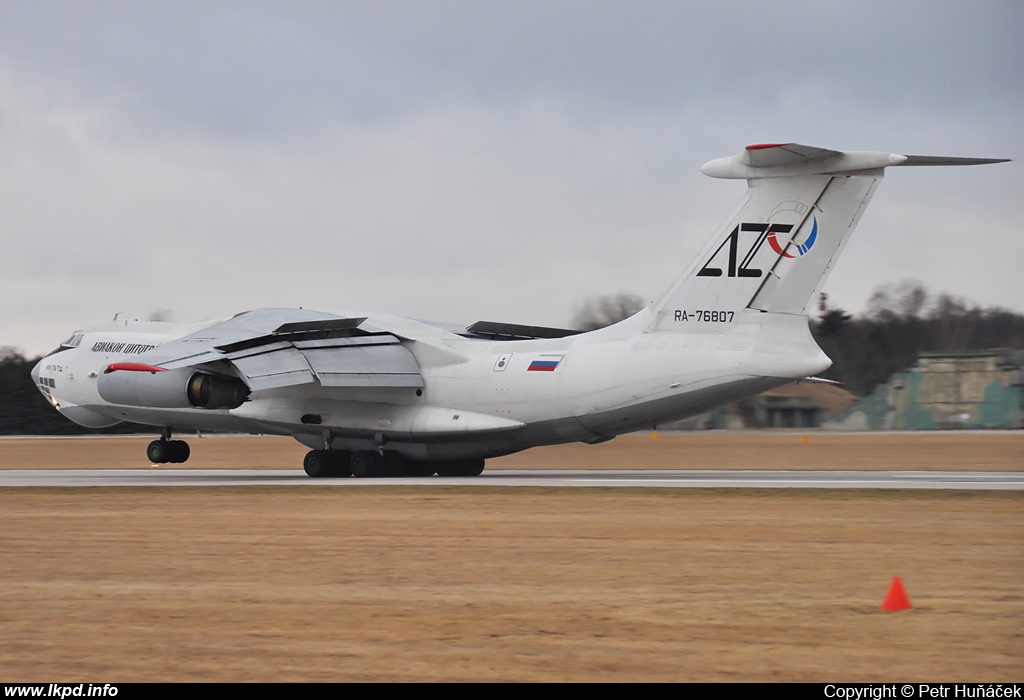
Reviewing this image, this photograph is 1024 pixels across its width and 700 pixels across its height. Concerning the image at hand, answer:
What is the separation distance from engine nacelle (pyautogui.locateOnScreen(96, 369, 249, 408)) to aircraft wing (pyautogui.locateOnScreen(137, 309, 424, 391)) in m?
0.26

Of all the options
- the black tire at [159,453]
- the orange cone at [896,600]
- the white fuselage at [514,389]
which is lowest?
the orange cone at [896,600]

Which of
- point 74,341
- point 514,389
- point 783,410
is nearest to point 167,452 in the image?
point 74,341

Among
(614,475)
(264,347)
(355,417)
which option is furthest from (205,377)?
(614,475)

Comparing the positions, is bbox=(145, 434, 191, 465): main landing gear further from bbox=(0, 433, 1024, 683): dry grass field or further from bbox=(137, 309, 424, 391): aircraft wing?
bbox=(0, 433, 1024, 683): dry grass field

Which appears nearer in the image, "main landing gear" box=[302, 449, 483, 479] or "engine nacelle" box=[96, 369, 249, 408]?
"engine nacelle" box=[96, 369, 249, 408]

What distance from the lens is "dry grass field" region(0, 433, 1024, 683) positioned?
6.39 meters

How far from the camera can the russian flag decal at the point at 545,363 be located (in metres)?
20.9

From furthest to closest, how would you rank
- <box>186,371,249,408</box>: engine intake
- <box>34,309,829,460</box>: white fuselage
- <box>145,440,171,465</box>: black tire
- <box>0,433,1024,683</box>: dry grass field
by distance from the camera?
1. <box>145,440,171,465</box>: black tire
2. <box>186,371,249,408</box>: engine intake
3. <box>34,309,829,460</box>: white fuselage
4. <box>0,433,1024,683</box>: dry grass field

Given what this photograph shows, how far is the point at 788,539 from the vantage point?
11500mm

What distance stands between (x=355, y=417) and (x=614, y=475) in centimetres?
529

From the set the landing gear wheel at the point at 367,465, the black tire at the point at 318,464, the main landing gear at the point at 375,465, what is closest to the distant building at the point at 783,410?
the main landing gear at the point at 375,465

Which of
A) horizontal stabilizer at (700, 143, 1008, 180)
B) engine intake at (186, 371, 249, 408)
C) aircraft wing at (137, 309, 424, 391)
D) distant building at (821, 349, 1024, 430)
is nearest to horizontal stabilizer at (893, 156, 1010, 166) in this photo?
horizontal stabilizer at (700, 143, 1008, 180)

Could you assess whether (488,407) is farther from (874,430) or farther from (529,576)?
(874,430)

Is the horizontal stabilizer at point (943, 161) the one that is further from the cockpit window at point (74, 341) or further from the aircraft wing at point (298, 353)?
the cockpit window at point (74, 341)
